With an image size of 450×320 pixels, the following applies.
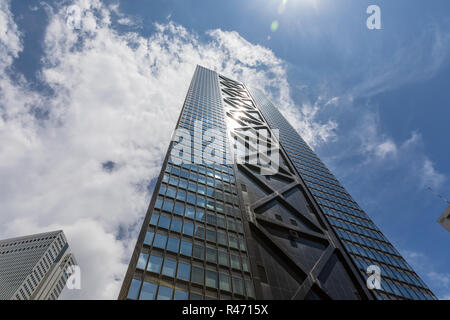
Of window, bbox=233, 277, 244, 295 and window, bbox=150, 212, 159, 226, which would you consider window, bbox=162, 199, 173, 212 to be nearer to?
window, bbox=150, 212, 159, 226

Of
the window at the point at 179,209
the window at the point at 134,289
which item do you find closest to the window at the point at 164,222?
the window at the point at 179,209

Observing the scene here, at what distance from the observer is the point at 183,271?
20.8 m

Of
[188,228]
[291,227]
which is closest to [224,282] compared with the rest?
[188,228]

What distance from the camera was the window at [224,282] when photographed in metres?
20.8

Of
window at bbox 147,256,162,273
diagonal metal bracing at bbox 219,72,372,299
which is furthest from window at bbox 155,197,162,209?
diagonal metal bracing at bbox 219,72,372,299

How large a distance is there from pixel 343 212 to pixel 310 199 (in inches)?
355

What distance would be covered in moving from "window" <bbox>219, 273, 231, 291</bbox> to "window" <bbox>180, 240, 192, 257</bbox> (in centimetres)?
322

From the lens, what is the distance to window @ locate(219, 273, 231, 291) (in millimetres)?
20755

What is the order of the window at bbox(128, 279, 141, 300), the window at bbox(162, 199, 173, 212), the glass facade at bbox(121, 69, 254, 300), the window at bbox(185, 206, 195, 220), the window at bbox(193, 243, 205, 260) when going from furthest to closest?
the window at bbox(185, 206, 195, 220) → the window at bbox(162, 199, 173, 212) → the window at bbox(193, 243, 205, 260) → the glass facade at bbox(121, 69, 254, 300) → the window at bbox(128, 279, 141, 300)

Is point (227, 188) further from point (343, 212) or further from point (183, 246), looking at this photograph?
point (343, 212)

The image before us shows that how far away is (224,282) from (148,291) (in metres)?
5.99

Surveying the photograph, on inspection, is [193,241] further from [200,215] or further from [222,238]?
[200,215]

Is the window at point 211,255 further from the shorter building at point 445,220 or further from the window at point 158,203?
the shorter building at point 445,220

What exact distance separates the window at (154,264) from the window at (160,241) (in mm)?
1276
